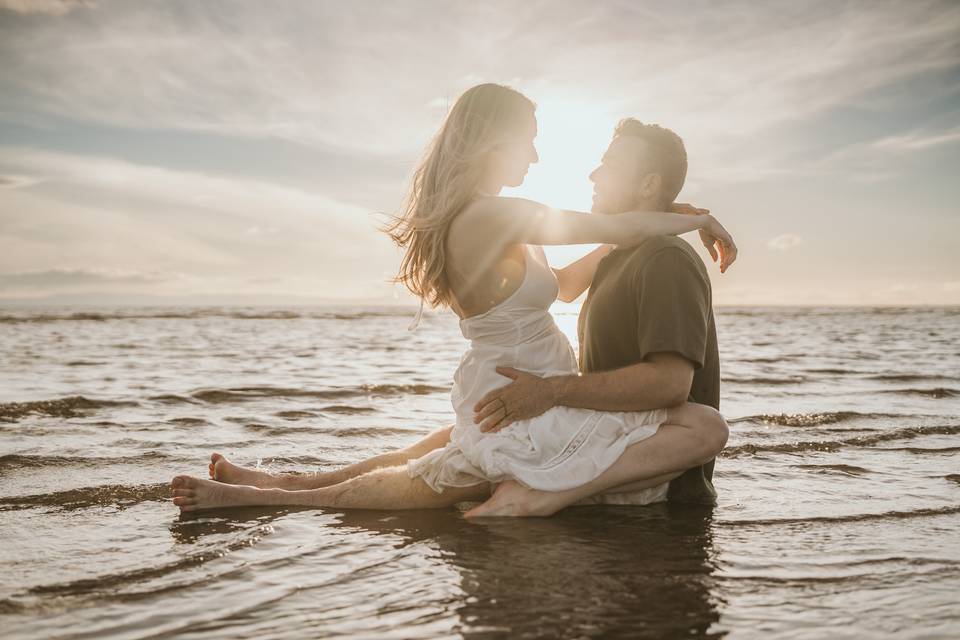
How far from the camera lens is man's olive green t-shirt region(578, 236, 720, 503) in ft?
13.0

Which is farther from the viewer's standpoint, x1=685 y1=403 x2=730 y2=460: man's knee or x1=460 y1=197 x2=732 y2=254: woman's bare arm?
x1=685 y1=403 x2=730 y2=460: man's knee

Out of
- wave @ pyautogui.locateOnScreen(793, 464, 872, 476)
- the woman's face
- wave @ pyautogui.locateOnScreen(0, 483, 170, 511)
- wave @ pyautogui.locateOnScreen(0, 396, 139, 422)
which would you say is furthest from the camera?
wave @ pyautogui.locateOnScreen(0, 396, 139, 422)

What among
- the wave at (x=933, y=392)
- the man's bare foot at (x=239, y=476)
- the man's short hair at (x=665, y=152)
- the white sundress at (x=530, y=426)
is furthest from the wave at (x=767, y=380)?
the man's bare foot at (x=239, y=476)

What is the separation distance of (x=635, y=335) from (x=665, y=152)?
1149mm

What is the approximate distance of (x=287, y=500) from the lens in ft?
14.7

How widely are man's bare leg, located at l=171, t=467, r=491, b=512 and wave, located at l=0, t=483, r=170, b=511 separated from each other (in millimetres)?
512

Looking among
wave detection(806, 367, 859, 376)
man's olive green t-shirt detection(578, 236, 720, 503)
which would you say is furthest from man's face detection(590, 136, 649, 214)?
wave detection(806, 367, 859, 376)

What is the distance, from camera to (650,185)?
4.71 meters

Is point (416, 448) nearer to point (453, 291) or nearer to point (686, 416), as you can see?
point (453, 291)

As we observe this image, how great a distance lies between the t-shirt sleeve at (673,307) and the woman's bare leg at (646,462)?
319 mm

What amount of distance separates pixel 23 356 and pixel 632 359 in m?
15.5

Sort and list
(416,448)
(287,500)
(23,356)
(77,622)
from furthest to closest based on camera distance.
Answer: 1. (23,356)
2. (416,448)
3. (287,500)
4. (77,622)

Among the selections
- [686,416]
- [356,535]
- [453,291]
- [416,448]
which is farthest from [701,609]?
[416,448]

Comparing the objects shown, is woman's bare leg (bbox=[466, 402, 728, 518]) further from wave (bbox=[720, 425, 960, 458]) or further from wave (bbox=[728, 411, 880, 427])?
wave (bbox=[728, 411, 880, 427])
